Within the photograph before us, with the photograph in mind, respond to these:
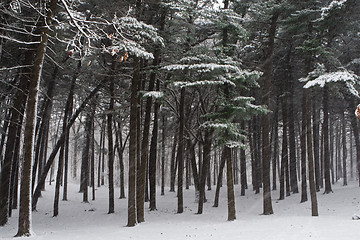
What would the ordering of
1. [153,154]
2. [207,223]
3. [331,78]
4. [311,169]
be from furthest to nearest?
[153,154] < [311,169] < [207,223] < [331,78]

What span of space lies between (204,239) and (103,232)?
3.78 metres

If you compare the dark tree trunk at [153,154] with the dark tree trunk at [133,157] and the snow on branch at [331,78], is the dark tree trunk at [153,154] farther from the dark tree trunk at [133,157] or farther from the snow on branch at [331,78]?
the snow on branch at [331,78]

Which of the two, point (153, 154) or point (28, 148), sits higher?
point (28, 148)

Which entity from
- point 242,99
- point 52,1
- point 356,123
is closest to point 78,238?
point 52,1

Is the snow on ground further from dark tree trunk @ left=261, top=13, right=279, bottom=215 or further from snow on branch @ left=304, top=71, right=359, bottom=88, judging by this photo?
snow on branch @ left=304, top=71, right=359, bottom=88

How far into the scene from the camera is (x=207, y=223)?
12.7 m

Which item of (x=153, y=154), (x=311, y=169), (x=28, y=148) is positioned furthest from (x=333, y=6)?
(x=28, y=148)

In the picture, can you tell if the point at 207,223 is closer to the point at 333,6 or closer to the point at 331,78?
the point at 331,78

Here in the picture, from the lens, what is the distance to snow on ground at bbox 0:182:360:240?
9599mm

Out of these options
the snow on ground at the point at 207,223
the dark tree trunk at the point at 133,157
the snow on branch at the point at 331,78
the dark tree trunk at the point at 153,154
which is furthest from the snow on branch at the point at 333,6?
the dark tree trunk at the point at 153,154

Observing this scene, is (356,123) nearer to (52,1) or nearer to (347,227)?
Result: (347,227)

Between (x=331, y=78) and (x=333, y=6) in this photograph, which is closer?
(x=331, y=78)

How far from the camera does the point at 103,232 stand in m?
10.5

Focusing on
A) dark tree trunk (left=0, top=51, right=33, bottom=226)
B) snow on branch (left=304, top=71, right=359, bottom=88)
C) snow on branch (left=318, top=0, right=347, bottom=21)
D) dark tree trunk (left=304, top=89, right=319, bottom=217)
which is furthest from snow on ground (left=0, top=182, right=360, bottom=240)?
snow on branch (left=318, top=0, right=347, bottom=21)
